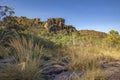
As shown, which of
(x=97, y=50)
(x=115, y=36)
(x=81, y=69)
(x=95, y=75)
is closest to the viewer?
(x=95, y=75)

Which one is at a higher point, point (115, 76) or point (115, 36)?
point (115, 36)

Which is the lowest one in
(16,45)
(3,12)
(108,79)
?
(108,79)

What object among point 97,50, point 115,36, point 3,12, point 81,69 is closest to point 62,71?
point 81,69

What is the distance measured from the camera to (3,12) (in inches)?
476

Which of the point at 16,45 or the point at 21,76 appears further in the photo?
the point at 16,45

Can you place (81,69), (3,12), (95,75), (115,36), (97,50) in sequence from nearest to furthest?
1. (95,75)
2. (81,69)
3. (97,50)
4. (3,12)
5. (115,36)

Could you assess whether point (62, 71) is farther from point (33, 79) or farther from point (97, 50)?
point (97, 50)

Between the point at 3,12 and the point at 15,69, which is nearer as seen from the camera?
the point at 15,69

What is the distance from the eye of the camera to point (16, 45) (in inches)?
230

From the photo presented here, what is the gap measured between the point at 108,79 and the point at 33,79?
4.44 ft

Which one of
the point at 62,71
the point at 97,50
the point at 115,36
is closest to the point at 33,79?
the point at 62,71

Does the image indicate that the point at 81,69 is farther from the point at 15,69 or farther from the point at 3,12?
the point at 3,12

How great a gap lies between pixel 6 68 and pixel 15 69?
192mm

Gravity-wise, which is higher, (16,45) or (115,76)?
(16,45)
